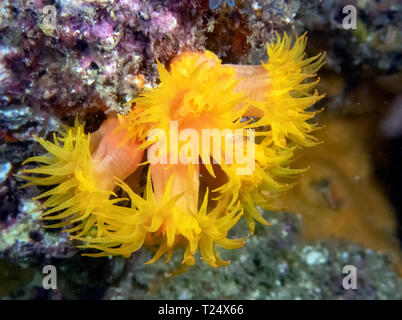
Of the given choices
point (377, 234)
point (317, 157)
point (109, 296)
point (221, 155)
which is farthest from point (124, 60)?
point (377, 234)

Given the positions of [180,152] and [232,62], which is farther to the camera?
[232,62]

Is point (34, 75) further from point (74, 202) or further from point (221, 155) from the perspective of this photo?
point (221, 155)

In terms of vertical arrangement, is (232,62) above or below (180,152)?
above
